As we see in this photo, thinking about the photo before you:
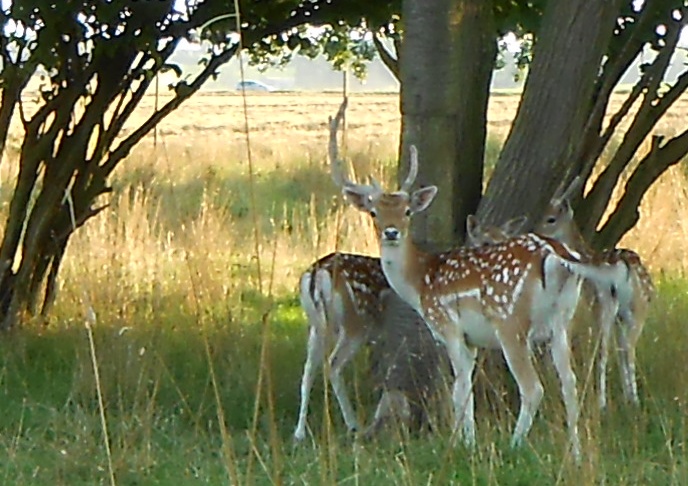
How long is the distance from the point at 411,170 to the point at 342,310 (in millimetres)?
1003

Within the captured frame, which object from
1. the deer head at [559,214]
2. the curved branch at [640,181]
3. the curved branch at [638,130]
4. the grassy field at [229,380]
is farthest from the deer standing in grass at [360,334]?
the curved branch at [640,181]

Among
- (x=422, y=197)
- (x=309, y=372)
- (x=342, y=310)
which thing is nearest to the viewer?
(x=422, y=197)

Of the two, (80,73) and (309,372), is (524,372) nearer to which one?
(309,372)

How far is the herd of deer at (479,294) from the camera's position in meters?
6.52

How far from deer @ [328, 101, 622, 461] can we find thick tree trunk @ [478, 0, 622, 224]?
1.42 feet

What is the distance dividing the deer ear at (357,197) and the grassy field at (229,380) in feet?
1.58

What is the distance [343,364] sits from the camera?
758 cm

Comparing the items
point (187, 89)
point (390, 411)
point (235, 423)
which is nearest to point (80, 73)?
point (187, 89)

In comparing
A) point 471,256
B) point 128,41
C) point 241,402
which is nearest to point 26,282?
point 128,41

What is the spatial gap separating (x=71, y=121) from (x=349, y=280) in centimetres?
335

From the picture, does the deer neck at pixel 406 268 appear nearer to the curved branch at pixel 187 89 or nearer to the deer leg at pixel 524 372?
the deer leg at pixel 524 372

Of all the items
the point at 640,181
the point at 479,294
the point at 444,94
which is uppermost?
the point at 444,94

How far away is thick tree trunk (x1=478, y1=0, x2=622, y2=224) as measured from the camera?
6.90 m

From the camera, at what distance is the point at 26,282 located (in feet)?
33.2
